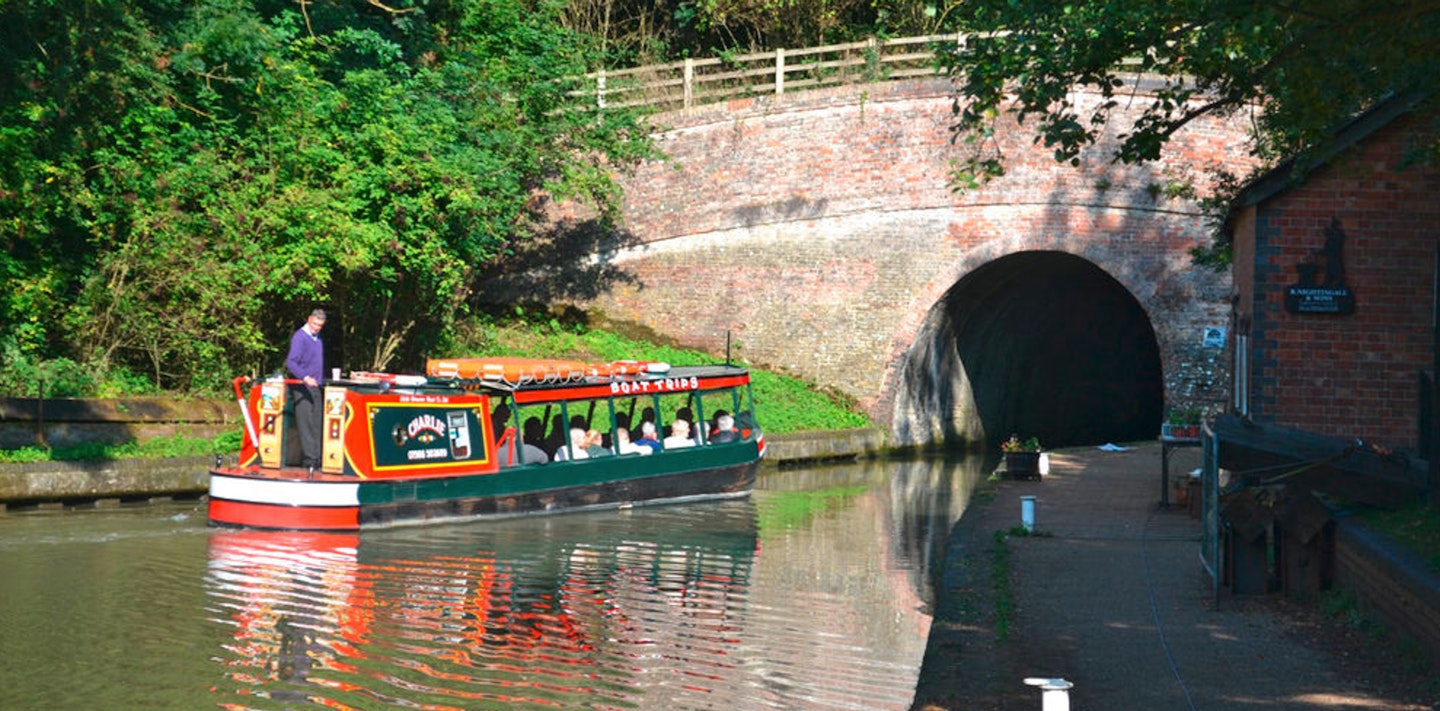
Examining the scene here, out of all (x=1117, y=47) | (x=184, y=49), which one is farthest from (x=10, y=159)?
(x=1117, y=47)

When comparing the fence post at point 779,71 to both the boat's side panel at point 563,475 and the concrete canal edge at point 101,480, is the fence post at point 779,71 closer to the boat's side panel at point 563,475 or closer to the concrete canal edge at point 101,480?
the boat's side panel at point 563,475

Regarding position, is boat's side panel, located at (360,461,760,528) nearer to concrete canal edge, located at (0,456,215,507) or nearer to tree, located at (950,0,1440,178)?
concrete canal edge, located at (0,456,215,507)

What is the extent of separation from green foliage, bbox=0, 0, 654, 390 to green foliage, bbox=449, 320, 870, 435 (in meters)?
4.51

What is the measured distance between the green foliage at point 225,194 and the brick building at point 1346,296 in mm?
10876

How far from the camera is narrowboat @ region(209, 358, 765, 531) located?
16453 mm

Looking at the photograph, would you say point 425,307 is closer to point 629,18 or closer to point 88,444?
point 88,444

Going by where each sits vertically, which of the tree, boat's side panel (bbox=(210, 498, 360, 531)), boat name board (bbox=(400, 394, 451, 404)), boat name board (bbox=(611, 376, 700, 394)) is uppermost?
the tree

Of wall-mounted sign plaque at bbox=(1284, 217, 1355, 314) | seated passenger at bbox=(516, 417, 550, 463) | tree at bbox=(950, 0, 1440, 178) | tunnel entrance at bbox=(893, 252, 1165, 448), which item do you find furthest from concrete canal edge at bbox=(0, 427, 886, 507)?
tunnel entrance at bbox=(893, 252, 1165, 448)

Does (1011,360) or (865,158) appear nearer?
(865,158)

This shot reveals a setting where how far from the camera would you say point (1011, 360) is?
33.4m

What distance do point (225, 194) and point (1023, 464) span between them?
34.1 ft

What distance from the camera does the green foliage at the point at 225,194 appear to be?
20.2m

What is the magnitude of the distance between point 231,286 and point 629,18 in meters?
17.1

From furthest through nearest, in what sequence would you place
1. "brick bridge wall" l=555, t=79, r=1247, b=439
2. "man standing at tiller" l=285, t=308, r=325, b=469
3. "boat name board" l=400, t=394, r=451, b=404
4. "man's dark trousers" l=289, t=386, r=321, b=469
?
"brick bridge wall" l=555, t=79, r=1247, b=439
"boat name board" l=400, t=394, r=451, b=404
"man's dark trousers" l=289, t=386, r=321, b=469
"man standing at tiller" l=285, t=308, r=325, b=469
